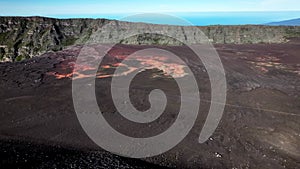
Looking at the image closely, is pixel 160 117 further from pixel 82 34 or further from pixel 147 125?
pixel 82 34

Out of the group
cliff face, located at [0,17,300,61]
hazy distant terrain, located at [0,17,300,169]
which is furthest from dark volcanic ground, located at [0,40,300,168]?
cliff face, located at [0,17,300,61]

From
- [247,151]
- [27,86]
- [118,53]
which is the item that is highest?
[118,53]

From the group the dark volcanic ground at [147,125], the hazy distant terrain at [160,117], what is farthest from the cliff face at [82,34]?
the dark volcanic ground at [147,125]

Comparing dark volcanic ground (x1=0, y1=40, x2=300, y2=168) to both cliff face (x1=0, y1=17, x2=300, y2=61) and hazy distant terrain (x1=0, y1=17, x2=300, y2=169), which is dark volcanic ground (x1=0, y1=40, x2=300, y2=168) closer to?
hazy distant terrain (x1=0, y1=17, x2=300, y2=169)

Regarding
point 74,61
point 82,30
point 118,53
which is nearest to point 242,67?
point 118,53

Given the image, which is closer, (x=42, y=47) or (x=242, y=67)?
(x=242, y=67)

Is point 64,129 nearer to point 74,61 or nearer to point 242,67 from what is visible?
point 74,61
